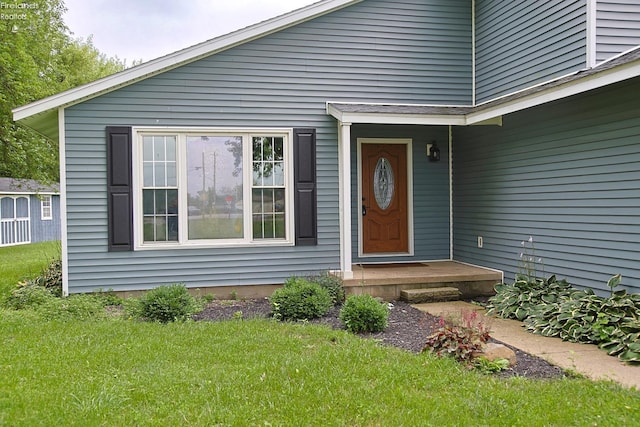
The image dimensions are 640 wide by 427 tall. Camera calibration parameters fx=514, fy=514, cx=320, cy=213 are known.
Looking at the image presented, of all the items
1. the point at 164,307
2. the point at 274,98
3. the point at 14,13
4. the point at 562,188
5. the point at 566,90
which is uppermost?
the point at 14,13

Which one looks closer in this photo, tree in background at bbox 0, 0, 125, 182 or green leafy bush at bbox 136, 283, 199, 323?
green leafy bush at bbox 136, 283, 199, 323

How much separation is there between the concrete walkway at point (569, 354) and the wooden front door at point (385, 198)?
2820mm

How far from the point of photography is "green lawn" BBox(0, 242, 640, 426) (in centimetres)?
316

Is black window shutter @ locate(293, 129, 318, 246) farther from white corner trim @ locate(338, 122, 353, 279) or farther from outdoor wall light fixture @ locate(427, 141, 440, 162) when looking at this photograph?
outdoor wall light fixture @ locate(427, 141, 440, 162)

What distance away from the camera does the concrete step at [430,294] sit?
7070mm

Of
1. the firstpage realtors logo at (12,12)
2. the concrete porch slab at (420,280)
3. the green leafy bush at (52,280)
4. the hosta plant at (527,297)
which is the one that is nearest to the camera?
the hosta plant at (527,297)

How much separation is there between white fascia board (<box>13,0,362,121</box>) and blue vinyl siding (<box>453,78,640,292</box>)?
3154 millimetres

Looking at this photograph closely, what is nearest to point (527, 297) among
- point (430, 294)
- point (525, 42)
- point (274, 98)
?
point (430, 294)

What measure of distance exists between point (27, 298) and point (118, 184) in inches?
73.8

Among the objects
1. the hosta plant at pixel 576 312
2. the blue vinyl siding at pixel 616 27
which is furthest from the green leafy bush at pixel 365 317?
the blue vinyl siding at pixel 616 27

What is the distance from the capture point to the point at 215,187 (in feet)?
24.6

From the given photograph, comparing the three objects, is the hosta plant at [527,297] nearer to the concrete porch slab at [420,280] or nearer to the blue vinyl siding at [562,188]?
the blue vinyl siding at [562,188]

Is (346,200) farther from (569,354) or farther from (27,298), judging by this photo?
(27,298)

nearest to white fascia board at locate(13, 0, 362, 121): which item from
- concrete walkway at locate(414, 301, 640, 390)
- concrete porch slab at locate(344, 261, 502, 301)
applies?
concrete porch slab at locate(344, 261, 502, 301)
